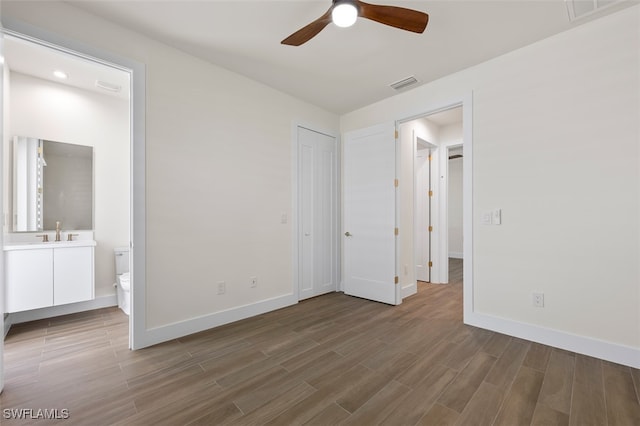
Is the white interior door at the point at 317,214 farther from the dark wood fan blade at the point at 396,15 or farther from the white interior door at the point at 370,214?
the dark wood fan blade at the point at 396,15

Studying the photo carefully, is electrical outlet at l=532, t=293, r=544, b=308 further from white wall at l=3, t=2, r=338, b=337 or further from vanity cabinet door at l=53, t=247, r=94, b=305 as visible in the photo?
vanity cabinet door at l=53, t=247, r=94, b=305

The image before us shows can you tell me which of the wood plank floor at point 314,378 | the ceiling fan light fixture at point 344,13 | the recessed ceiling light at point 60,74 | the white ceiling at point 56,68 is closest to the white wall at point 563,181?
the wood plank floor at point 314,378

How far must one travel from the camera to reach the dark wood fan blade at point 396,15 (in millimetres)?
1738

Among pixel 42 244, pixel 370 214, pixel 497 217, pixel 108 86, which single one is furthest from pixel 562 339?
pixel 108 86

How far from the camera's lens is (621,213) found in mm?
2143

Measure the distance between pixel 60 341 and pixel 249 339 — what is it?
177 centimetres

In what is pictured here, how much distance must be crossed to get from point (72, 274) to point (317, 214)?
9.83 ft

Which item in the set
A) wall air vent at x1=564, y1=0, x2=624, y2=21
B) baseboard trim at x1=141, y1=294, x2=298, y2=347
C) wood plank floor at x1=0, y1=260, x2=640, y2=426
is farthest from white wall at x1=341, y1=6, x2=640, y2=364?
baseboard trim at x1=141, y1=294, x2=298, y2=347

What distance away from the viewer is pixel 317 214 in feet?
13.1

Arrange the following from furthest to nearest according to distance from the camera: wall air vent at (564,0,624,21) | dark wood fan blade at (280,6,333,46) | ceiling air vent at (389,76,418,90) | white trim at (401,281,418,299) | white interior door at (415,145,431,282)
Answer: white interior door at (415,145,431,282) < white trim at (401,281,418,299) < ceiling air vent at (389,76,418,90) < wall air vent at (564,0,624,21) < dark wood fan blade at (280,6,333,46)

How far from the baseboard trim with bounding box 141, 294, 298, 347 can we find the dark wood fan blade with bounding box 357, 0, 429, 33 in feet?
9.74

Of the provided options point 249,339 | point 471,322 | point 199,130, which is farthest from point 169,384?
point 471,322

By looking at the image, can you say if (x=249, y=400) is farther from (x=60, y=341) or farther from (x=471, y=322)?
(x=471, y=322)

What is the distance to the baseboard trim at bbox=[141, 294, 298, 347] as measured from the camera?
2.45 m
